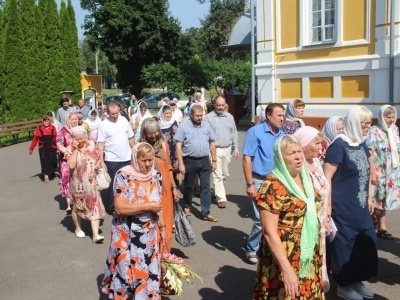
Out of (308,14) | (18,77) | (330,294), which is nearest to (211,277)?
(330,294)

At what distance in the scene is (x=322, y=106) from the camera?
16984 mm

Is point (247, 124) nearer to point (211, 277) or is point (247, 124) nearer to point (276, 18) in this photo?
point (276, 18)

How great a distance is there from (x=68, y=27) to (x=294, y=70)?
15.3m

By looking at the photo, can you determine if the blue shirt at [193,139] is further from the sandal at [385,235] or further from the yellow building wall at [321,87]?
the yellow building wall at [321,87]

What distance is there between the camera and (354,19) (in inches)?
624

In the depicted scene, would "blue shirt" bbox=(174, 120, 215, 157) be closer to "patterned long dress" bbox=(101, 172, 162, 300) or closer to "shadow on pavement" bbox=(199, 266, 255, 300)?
"shadow on pavement" bbox=(199, 266, 255, 300)

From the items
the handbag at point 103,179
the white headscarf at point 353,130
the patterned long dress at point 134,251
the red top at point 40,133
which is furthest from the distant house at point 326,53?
the patterned long dress at point 134,251

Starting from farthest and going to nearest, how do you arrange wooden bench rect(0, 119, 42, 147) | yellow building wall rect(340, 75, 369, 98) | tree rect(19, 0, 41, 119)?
1. tree rect(19, 0, 41, 119)
2. wooden bench rect(0, 119, 42, 147)
3. yellow building wall rect(340, 75, 369, 98)

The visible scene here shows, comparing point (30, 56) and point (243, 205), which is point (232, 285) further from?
point (30, 56)

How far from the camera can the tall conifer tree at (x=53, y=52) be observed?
2692 cm

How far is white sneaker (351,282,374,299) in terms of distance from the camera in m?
5.18

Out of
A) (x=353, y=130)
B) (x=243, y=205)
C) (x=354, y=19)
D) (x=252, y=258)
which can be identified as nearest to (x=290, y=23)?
(x=354, y=19)

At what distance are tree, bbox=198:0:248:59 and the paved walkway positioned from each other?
163 feet

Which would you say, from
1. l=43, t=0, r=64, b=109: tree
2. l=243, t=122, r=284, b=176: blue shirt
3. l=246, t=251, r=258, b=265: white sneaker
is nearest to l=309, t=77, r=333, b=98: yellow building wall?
l=243, t=122, r=284, b=176: blue shirt
